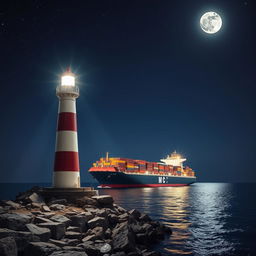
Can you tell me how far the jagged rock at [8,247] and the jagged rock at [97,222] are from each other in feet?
14.3

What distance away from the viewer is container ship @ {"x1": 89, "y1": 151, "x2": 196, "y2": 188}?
79500 mm

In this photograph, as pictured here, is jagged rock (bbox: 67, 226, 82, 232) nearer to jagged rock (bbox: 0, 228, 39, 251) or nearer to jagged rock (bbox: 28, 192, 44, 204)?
jagged rock (bbox: 0, 228, 39, 251)

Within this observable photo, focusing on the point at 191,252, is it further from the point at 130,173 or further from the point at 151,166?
the point at 151,166

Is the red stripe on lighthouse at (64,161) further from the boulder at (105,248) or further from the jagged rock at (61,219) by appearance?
the boulder at (105,248)

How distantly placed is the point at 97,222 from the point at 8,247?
16.2 ft

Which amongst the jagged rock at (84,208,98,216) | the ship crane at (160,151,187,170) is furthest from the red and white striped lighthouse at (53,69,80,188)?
the ship crane at (160,151,187,170)

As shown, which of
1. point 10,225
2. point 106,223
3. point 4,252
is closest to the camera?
point 4,252

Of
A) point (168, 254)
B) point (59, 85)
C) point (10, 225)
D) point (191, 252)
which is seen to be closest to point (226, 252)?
point (191, 252)

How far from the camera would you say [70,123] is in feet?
52.8

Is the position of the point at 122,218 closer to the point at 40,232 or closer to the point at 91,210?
the point at 91,210

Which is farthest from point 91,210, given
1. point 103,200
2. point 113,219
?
point 103,200

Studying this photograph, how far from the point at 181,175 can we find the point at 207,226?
96.4 meters

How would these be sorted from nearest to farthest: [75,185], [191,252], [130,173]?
1. [191,252]
2. [75,185]
3. [130,173]

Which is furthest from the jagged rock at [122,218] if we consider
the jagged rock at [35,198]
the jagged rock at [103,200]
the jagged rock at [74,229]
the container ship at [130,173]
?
the container ship at [130,173]
